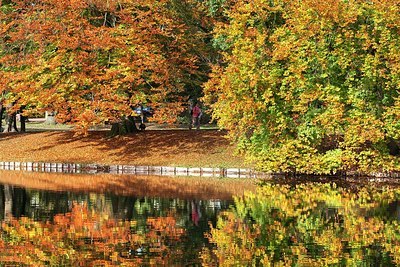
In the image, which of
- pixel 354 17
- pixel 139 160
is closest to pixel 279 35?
pixel 354 17

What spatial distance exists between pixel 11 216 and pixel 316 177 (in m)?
17.9

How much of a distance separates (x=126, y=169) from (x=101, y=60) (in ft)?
23.7

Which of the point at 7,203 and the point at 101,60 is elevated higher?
the point at 101,60

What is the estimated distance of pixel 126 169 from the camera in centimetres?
4206

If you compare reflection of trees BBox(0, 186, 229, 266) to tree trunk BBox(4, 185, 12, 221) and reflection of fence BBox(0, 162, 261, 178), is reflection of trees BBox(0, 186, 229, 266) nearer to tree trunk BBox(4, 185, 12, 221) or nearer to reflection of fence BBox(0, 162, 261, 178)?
tree trunk BBox(4, 185, 12, 221)

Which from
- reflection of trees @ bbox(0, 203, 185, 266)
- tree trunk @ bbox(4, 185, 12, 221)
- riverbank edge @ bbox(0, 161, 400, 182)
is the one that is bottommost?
riverbank edge @ bbox(0, 161, 400, 182)

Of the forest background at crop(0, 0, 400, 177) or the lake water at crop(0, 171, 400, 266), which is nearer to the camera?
the lake water at crop(0, 171, 400, 266)

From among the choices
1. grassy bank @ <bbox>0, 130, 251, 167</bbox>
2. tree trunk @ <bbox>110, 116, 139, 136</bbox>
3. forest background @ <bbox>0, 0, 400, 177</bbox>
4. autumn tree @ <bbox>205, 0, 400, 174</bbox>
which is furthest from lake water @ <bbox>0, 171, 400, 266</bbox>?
tree trunk @ <bbox>110, 116, 139, 136</bbox>

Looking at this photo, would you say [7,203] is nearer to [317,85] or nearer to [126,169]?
[126,169]

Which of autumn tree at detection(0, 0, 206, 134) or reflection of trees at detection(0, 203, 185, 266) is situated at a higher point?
autumn tree at detection(0, 0, 206, 134)

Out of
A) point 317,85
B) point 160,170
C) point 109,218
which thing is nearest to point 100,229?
point 109,218

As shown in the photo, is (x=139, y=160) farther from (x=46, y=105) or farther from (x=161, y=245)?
(x=161, y=245)

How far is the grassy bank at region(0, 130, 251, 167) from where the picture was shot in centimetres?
A: 4256

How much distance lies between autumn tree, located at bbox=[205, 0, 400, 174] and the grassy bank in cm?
429
